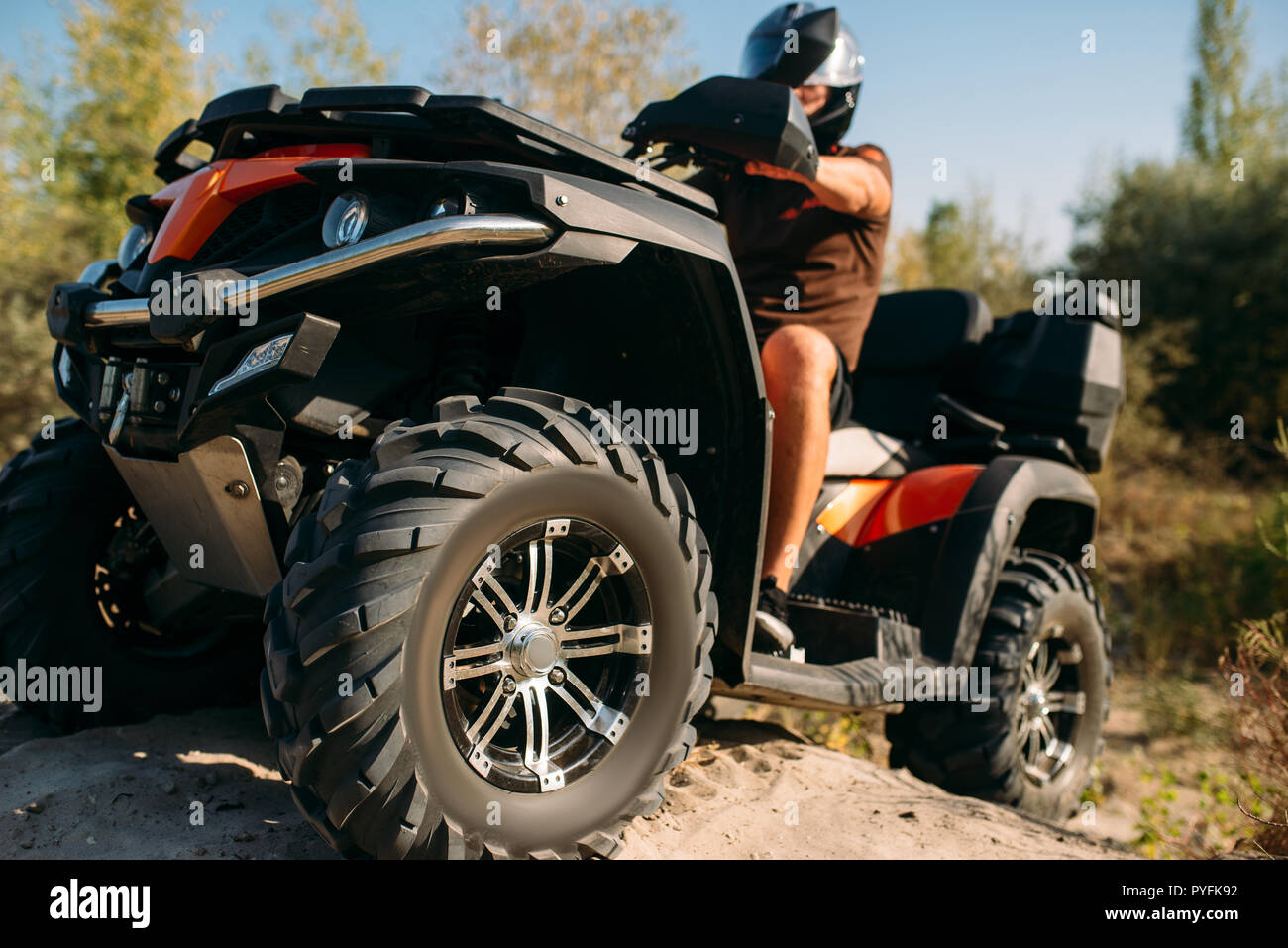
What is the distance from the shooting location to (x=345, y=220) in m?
1.93

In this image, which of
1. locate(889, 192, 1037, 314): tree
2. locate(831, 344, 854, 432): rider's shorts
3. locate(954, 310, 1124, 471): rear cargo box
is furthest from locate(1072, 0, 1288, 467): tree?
locate(831, 344, 854, 432): rider's shorts

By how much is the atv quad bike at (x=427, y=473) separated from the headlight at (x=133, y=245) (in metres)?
0.02

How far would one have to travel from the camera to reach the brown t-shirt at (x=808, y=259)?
320 centimetres

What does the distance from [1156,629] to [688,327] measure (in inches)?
289

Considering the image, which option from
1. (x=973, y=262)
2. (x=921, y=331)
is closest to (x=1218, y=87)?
(x=973, y=262)

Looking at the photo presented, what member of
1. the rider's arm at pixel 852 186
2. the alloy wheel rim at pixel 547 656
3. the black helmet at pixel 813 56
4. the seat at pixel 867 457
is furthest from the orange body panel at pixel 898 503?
the alloy wheel rim at pixel 547 656

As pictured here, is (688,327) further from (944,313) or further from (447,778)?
(944,313)

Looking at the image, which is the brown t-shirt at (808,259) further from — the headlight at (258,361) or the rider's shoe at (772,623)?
the headlight at (258,361)

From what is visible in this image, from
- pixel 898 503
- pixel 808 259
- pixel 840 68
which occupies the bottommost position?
pixel 898 503

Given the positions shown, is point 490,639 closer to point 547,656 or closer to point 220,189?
point 547,656

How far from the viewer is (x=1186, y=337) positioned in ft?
45.9

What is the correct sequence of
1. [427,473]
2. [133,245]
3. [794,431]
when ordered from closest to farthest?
[427,473] → [133,245] → [794,431]

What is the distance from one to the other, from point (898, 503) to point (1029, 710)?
37.8 inches
